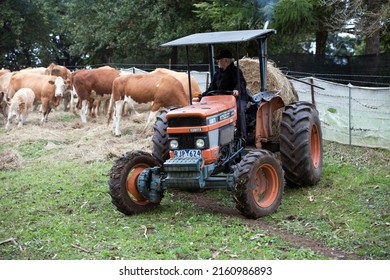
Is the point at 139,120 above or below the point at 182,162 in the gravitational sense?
below

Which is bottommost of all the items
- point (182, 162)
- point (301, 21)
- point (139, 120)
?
point (139, 120)

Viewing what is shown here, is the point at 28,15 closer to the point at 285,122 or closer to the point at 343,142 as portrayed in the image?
the point at 343,142

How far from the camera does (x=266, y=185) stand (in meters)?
7.93

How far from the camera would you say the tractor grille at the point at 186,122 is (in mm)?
7547

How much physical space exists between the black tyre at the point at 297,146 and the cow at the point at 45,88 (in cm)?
1187

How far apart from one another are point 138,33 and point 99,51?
723cm

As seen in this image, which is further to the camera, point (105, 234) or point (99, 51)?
point (99, 51)

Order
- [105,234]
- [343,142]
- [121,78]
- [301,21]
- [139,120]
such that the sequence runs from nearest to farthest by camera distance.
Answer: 1. [105,234]
2. [343,142]
3. [121,78]
4. [139,120]
5. [301,21]

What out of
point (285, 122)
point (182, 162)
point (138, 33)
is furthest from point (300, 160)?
point (138, 33)

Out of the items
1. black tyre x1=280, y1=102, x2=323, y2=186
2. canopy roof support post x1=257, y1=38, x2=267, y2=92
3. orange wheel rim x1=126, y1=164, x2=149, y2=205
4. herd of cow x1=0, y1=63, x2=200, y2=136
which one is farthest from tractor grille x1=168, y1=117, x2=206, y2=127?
herd of cow x1=0, y1=63, x2=200, y2=136

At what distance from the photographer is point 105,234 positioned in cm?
718

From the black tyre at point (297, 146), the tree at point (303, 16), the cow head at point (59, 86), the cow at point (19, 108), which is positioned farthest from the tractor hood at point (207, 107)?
the cow head at point (59, 86)

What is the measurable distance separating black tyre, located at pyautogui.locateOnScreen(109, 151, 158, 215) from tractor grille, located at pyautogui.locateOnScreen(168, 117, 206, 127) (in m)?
0.72

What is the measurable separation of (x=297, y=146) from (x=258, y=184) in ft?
3.48
